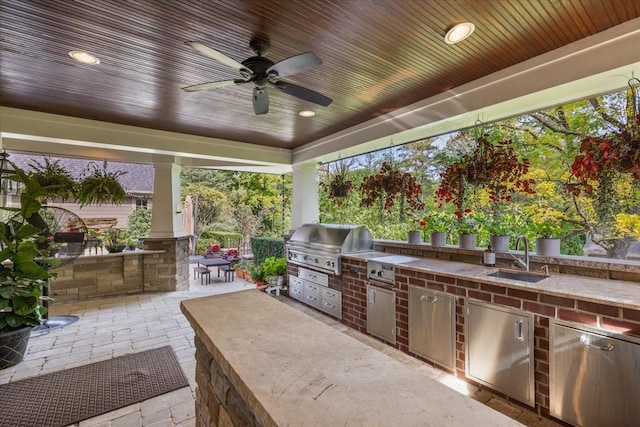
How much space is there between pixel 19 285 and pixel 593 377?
479cm

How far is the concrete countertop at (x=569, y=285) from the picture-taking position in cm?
183

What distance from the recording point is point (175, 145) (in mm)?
4559

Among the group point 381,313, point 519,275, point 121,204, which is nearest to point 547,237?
point 519,275

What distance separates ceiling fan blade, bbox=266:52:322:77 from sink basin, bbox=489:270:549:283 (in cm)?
227

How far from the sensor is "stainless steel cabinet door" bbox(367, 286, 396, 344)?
3.22m

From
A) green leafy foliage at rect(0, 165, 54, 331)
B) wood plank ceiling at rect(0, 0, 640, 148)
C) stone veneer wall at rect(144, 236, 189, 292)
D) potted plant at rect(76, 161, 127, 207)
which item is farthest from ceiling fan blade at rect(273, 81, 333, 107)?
stone veneer wall at rect(144, 236, 189, 292)

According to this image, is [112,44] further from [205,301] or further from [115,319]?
[115,319]

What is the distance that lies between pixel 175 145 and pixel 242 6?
3.24m

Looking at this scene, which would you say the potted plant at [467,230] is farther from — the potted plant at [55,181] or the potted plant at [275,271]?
the potted plant at [55,181]

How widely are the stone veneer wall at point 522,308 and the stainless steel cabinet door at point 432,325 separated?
5cm

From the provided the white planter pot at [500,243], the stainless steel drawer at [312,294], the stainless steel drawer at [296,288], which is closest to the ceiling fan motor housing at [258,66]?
the white planter pot at [500,243]

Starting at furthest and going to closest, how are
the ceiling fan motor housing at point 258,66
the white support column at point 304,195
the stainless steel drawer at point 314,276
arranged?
the white support column at point 304,195
the stainless steel drawer at point 314,276
the ceiling fan motor housing at point 258,66

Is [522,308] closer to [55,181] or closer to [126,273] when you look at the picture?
[55,181]

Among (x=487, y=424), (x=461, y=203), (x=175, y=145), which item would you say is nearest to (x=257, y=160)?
(x=175, y=145)
